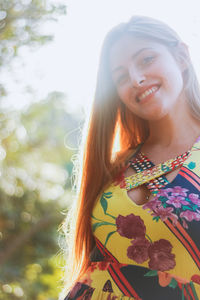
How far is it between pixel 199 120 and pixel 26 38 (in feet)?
3.57

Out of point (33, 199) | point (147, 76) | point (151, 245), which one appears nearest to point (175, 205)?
point (151, 245)

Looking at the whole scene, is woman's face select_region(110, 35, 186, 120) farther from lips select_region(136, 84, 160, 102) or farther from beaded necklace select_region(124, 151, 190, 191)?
beaded necklace select_region(124, 151, 190, 191)

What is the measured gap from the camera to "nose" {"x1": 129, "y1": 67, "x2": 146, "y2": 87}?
6.03ft

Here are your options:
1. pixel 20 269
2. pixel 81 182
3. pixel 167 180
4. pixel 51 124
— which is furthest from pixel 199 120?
pixel 51 124

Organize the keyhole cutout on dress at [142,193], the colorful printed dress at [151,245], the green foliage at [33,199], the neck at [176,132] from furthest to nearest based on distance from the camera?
the green foliage at [33,199]
the neck at [176,132]
the keyhole cutout on dress at [142,193]
the colorful printed dress at [151,245]

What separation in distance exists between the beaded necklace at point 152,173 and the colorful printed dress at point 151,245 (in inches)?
1.1

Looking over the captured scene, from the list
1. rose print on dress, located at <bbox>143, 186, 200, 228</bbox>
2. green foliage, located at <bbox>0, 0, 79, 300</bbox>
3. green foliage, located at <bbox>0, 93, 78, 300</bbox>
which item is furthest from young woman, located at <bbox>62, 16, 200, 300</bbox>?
green foliage, located at <bbox>0, 93, 78, 300</bbox>

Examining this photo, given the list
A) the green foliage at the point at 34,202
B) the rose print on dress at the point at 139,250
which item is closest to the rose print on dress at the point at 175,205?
the rose print on dress at the point at 139,250

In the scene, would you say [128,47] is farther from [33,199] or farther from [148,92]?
[33,199]

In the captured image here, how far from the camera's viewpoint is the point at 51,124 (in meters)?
7.46

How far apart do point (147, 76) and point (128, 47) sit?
0.59ft

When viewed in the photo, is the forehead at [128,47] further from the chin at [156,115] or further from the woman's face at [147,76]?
the chin at [156,115]

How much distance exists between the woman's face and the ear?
0.04 feet

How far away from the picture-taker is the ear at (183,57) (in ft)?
6.42
